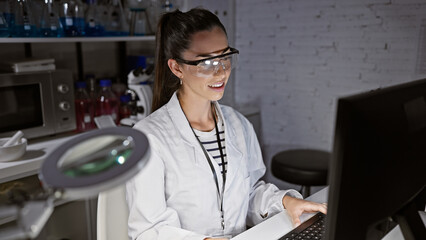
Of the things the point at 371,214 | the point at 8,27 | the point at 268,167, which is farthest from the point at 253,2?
the point at 371,214

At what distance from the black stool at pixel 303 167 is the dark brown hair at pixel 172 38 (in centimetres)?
131

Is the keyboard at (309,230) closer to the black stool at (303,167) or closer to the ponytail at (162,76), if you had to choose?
the ponytail at (162,76)

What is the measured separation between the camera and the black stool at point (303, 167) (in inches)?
97.7

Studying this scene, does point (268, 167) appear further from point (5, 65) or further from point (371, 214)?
point (371, 214)

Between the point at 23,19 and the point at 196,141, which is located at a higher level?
the point at 23,19

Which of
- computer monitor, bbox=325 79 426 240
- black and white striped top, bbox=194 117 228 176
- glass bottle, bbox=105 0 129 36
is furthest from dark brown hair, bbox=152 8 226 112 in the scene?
glass bottle, bbox=105 0 129 36

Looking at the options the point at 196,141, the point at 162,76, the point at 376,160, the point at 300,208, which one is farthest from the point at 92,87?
the point at 376,160

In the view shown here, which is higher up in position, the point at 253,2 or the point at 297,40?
the point at 253,2

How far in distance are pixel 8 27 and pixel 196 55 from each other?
1.41 m

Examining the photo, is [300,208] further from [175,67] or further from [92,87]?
[92,87]

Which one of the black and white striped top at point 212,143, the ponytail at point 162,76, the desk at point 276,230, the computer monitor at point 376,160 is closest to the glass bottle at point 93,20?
the ponytail at point 162,76

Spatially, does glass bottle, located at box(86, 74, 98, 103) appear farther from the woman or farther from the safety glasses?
the safety glasses

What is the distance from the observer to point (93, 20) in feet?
8.27

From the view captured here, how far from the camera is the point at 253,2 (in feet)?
11.1
